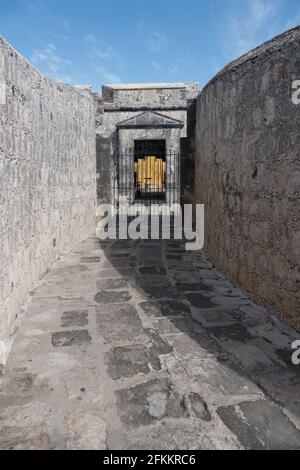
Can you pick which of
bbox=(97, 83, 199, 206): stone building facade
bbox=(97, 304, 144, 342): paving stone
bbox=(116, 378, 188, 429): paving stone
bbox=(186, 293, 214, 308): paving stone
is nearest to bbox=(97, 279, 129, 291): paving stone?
bbox=(97, 304, 144, 342): paving stone

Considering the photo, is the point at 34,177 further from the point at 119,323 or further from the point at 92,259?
the point at 119,323

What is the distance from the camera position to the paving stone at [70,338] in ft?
9.52

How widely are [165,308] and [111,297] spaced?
67 centimetres

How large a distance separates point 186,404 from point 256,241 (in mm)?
2136

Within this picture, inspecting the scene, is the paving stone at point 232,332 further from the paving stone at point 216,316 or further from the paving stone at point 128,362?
the paving stone at point 128,362

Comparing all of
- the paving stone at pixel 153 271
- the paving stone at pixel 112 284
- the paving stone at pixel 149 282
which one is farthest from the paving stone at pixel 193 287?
the paving stone at pixel 112 284

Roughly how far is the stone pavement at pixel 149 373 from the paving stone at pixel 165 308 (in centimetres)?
1

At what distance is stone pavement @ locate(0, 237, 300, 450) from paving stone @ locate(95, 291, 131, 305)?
1 centimetres

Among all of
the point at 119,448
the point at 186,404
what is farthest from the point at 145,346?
the point at 119,448

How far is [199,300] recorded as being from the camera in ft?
12.9

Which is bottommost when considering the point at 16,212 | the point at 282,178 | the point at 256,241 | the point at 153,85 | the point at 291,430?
the point at 291,430

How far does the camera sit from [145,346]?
2.88 metres

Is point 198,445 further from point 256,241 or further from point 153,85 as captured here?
point 153,85

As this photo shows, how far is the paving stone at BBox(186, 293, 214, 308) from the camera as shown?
3777mm
